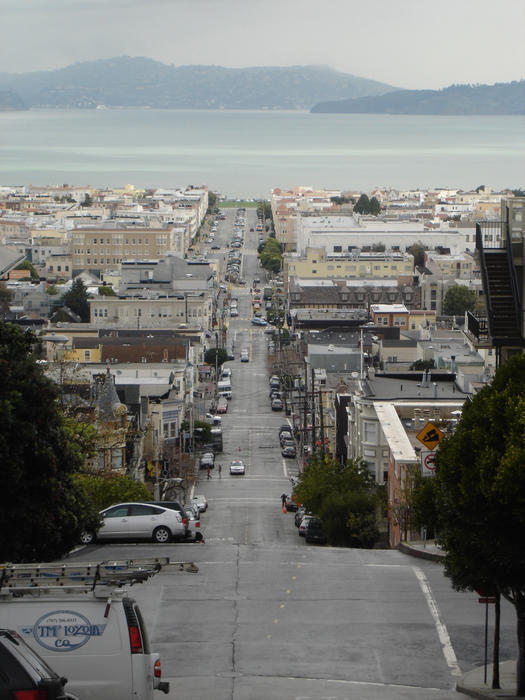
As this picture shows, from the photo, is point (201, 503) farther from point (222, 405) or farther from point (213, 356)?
point (213, 356)

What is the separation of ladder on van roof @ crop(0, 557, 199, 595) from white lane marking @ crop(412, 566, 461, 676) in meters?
5.29

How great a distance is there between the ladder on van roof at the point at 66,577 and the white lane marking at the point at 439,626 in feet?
17.3

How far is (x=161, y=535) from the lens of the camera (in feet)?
87.7

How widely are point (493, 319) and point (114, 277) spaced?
374 ft

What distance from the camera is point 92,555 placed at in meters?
24.0

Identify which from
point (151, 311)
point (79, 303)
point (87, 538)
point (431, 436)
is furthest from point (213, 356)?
point (431, 436)

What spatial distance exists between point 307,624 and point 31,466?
13.7 feet

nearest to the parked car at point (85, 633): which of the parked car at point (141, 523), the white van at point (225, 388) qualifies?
the parked car at point (141, 523)

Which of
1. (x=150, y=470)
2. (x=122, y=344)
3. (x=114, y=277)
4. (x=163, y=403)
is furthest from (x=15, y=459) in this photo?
(x=114, y=277)

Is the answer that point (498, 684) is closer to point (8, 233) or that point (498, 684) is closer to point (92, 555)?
point (92, 555)

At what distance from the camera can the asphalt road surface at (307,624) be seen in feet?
53.1

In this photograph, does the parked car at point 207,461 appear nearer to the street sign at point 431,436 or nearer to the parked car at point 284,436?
the parked car at point 284,436

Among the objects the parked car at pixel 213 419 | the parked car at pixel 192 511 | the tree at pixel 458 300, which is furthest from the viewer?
the tree at pixel 458 300

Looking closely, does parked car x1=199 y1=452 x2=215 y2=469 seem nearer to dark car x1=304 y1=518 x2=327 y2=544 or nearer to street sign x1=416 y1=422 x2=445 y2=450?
dark car x1=304 y1=518 x2=327 y2=544
